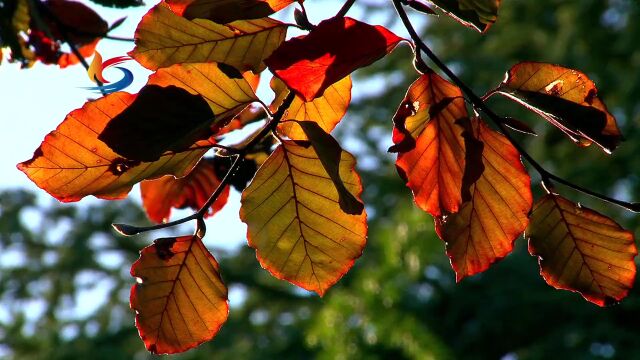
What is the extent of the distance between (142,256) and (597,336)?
506 centimetres

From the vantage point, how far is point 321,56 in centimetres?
54

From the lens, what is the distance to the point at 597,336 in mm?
5113

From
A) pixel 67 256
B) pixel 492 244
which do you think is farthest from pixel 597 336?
pixel 492 244

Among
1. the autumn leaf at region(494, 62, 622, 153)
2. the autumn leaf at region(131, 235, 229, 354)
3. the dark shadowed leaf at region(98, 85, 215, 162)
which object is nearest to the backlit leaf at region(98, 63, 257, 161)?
the dark shadowed leaf at region(98, 85, 215, 162)

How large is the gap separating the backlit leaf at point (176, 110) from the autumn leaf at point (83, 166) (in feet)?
0.18

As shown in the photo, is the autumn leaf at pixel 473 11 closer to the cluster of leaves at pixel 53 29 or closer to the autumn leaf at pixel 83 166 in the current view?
the autumn leaf at pixel 83 166

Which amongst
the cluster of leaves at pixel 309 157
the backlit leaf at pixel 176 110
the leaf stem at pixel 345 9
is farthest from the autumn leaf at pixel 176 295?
the leaf stem at pixel 345 9

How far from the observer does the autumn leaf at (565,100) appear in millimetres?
576

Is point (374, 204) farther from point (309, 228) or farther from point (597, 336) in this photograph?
point (309, 228)

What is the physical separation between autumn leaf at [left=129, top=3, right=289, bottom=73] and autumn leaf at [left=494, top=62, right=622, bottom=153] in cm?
21

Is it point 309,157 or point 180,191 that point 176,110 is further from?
point 180,191

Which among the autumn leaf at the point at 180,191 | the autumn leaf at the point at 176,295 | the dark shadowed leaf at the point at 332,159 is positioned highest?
the dark shadowed leaf at the point at 332,159

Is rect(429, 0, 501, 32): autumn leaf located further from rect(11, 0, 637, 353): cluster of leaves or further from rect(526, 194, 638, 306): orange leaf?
rect(526, 194, 638, 306): orange leaf

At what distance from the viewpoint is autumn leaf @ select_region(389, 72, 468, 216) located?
24.0 inches
